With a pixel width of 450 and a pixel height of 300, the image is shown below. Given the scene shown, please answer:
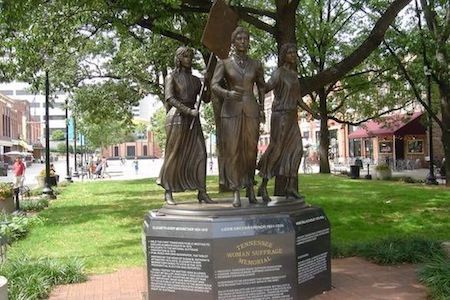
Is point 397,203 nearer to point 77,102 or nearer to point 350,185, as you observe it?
point 350,185

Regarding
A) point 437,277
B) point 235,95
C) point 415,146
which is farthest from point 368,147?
point 235,95

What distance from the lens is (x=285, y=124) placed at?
7586 mm

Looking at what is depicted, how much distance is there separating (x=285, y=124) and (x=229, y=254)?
2.11m

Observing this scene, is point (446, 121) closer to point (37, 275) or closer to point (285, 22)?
point (285, 22)

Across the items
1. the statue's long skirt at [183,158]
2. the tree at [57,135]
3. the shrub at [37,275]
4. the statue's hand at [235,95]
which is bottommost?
the shrub at [37,275]

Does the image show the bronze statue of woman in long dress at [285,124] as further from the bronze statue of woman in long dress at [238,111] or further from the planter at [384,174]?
the planter at [384,174]

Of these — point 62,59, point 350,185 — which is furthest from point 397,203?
point 62,59

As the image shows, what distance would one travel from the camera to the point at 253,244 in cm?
643

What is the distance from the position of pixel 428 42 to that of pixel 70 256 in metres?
19.0

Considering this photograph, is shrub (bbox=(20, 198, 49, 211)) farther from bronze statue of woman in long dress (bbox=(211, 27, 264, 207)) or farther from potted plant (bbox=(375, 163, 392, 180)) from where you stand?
potted plant (bbox=(375, 163, 392, 180))

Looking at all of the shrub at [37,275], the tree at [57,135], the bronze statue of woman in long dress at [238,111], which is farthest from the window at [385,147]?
the tree at [57,135]

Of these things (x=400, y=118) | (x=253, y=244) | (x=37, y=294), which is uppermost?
(x=400, y=118)

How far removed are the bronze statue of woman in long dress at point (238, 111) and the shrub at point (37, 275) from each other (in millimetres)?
2986

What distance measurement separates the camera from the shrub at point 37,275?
750cm
